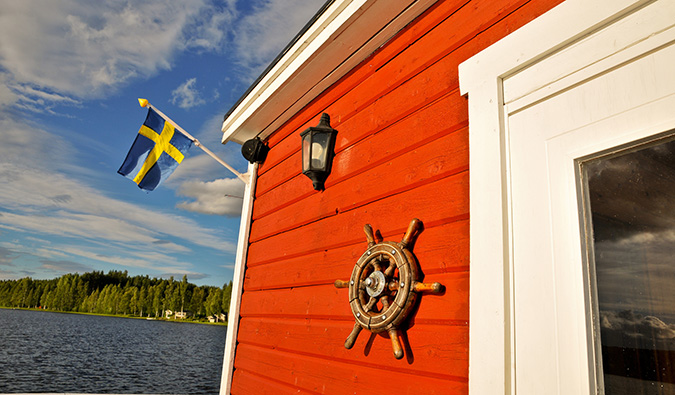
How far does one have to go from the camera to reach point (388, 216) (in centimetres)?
186

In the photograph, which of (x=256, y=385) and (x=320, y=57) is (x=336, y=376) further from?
(x=320, y=57)

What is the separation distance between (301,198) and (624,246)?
1.90 metres

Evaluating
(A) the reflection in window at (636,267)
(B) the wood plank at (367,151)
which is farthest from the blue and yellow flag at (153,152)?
(A) the reflection in window at (636,267)

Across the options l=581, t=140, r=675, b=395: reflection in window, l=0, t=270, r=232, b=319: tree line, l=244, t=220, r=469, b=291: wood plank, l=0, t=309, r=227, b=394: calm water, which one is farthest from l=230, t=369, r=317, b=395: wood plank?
l=0, t=270, r=232, b=319: tree line

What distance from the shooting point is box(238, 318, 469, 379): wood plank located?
1.40m

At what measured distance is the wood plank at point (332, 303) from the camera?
1436 millimetres

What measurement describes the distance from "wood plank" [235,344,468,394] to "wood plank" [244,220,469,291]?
0.39 meters

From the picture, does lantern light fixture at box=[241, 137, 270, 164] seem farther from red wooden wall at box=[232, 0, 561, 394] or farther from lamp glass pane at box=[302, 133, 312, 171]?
lamp glass pane at box=[302, 133, 312, 171]

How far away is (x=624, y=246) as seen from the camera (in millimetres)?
1006

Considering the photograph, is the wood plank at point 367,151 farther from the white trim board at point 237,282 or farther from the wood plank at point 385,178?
the white trim board at point 237,282

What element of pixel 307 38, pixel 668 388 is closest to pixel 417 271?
pixel 668 388

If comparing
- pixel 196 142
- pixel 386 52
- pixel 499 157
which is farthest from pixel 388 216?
pixel 196 142

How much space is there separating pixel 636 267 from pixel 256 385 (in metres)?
2.36

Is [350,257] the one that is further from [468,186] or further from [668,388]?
[668,388]
